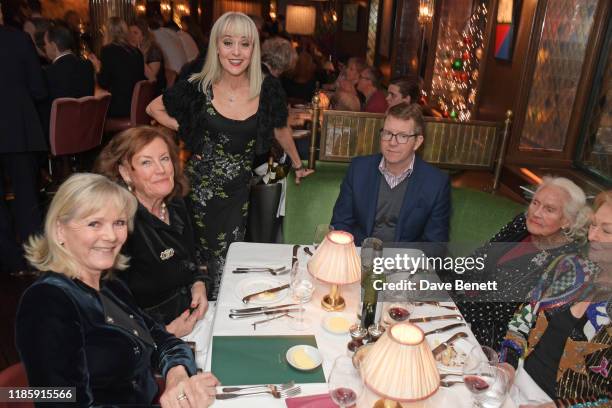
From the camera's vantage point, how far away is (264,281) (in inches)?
78.3

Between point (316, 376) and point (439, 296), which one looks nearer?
point (316, 376)

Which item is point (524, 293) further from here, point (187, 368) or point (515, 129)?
point (515, 129)

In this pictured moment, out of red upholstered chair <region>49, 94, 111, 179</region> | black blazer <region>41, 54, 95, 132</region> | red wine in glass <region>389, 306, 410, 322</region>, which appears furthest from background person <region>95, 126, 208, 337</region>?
black blazer <region>41, 54, 95, 132</region>

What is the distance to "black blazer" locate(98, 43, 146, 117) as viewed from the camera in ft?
16.8

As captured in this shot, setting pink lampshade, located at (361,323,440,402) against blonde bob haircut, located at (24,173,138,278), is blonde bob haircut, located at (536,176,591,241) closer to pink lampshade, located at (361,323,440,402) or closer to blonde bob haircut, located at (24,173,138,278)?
pink lampshade, located at (361,323,440,402)

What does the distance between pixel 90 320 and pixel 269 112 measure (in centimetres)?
167

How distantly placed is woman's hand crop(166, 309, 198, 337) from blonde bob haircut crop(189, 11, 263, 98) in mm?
1272

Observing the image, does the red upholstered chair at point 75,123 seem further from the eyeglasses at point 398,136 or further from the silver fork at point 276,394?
the silver fork at point 276,394

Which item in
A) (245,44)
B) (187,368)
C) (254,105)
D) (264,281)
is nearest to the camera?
(187,368)

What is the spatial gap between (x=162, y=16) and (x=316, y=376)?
39.4 feet

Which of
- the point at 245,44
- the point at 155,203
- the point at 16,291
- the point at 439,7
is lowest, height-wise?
the point at 16,291

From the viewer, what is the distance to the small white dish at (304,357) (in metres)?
1.52

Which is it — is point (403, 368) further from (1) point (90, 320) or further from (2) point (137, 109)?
(2) point (137, 109)

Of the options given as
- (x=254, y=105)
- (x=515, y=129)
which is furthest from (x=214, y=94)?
(x=515, y=129)
